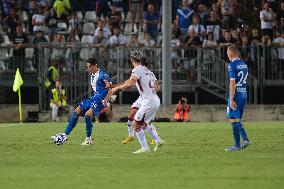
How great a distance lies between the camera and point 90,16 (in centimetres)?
3894

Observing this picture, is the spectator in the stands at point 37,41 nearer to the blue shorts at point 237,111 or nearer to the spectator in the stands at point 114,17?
the spectator in the stands at point 114,17

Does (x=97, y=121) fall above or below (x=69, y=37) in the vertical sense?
below

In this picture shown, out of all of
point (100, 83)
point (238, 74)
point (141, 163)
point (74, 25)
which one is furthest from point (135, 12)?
point (141, 163)

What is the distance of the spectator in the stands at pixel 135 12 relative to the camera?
38125mm

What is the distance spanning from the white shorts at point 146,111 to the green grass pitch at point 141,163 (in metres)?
0.70

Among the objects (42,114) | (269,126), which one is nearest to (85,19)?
(42,114)

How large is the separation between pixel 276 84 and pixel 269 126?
5785 millimetres

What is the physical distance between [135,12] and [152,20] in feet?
2.67

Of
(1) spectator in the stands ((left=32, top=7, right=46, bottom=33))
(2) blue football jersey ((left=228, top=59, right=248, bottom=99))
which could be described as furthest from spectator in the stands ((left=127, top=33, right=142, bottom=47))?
(2) blue football jersey ((left=228, top=59, right=248, bottom=99))

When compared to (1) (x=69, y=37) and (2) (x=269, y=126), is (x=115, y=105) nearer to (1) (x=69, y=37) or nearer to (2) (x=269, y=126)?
(1) (x=69, y=37)

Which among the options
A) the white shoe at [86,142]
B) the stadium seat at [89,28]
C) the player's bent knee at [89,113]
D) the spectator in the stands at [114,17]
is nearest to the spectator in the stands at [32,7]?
the stadium seat at [89,28]

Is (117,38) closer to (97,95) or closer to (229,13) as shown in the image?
(229,13)

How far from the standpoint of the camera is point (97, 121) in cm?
3584

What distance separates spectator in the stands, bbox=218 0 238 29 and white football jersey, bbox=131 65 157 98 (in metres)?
16.8
